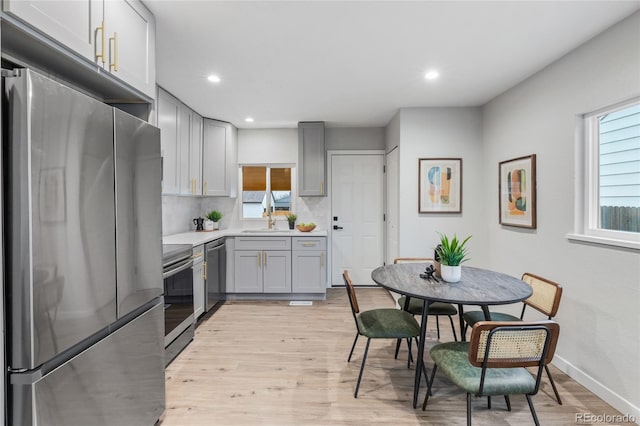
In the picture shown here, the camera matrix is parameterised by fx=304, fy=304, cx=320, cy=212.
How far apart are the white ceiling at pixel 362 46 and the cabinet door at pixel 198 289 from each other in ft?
6.18

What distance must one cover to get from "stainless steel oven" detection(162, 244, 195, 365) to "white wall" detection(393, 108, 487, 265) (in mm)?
2433

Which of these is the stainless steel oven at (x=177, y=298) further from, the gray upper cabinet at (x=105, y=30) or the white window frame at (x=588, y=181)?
the white window frame at (x=588, y=181)

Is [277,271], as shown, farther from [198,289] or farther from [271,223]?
[198,289]

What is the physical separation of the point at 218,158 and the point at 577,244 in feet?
13.4

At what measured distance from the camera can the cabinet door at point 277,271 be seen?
→ 4133mm

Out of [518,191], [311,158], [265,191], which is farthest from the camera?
[265,191]

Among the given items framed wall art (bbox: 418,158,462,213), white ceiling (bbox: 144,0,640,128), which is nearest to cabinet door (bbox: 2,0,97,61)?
white ceiling (bbox: 144,0,640,128)

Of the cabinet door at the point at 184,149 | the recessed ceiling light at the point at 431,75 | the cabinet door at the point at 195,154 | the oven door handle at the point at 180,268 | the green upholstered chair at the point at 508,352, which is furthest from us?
the cabinet door at the point at 195,154

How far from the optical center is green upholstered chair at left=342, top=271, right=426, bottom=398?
6.87ft

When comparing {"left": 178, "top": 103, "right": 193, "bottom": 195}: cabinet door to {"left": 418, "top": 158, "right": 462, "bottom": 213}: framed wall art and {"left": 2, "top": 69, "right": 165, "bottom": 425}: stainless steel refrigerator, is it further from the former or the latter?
{"left": 418, "top": 158, "right": 462, "bottom": 213}: framed wall art

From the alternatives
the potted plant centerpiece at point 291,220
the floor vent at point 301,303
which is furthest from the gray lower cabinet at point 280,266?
the potted plant centerpiece at point 291,220

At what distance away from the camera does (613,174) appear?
215cm

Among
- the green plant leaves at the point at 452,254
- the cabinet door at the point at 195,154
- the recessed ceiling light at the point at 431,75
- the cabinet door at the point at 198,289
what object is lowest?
the cabinet door at the point at 198,289

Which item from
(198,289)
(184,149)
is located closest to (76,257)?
(198,289)
